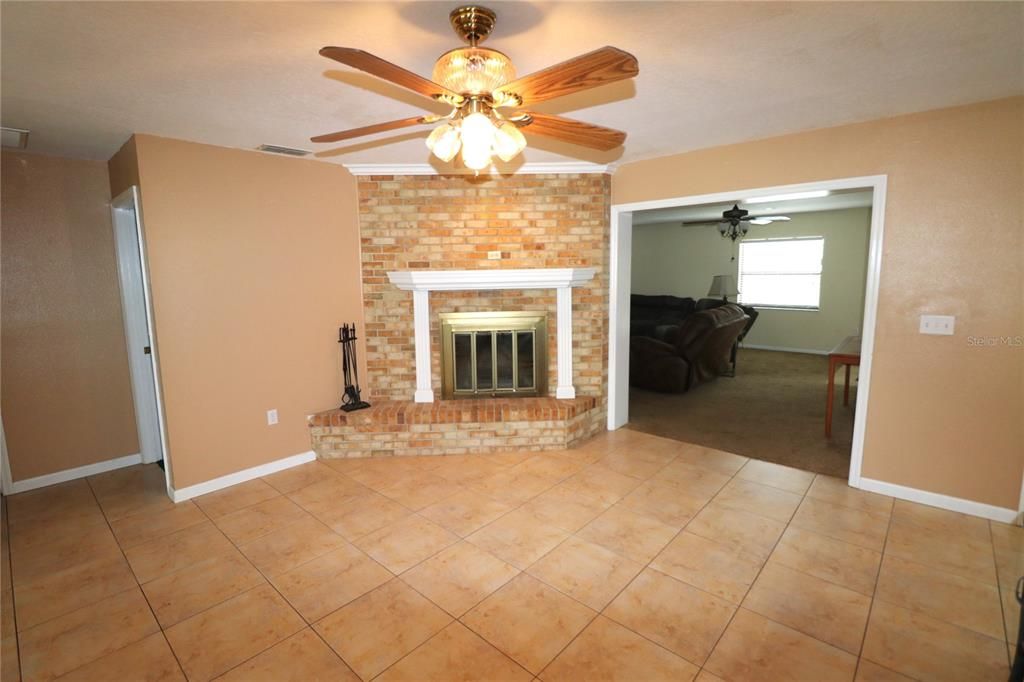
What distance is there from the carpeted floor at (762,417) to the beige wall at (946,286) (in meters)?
0.64

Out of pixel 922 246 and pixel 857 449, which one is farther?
pixel 857 449

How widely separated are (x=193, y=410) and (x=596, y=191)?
11.0 feet

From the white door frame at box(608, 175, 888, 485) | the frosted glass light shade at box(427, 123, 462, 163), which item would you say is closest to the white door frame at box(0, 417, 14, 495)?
the frosted glass light shade at box(427, 123, 462, 163)

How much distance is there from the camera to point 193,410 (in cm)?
308

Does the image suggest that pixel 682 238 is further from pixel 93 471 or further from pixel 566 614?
pixel 93 471

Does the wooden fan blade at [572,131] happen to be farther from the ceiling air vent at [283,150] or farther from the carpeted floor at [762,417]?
the carpeted floor at [762,417]

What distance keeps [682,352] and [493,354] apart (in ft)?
7.78

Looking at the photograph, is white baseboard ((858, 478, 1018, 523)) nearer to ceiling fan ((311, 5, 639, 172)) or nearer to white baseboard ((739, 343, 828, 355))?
ceiling fan ((311, 5, 639, 172))

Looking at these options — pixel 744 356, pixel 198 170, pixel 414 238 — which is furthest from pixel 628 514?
pixel 744 356

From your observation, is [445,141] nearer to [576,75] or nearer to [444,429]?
[576,75]

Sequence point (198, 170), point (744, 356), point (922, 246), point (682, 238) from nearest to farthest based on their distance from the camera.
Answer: point (922, 246) → point (198, 170) → point (744, 356) → point (682, 238)

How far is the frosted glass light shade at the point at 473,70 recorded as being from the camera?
1.44 meters

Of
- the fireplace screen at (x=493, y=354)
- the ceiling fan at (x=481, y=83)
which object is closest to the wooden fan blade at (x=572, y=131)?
the ceiling fan at (x=481, y=83)

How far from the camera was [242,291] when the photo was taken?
3.24 m
